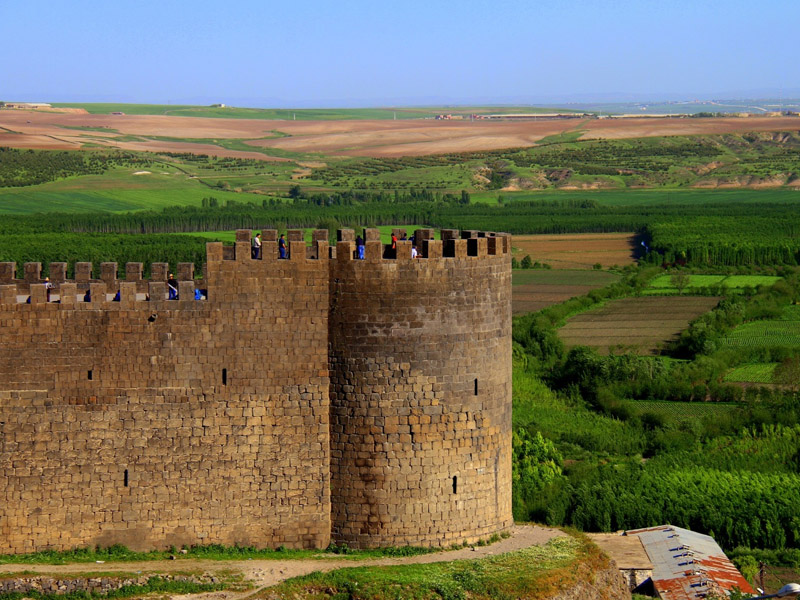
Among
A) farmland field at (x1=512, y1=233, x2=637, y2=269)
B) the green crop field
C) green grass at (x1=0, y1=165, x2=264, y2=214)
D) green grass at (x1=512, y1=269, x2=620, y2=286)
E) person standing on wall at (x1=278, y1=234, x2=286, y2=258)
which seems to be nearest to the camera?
person standing on wall at (x1=278, y1=234, x2=286, y2=258)

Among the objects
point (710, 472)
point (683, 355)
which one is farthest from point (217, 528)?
point (683, 355)

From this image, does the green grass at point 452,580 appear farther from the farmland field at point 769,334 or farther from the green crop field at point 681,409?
the farmland field at point 769,334

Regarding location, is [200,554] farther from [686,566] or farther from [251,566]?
[686,566]

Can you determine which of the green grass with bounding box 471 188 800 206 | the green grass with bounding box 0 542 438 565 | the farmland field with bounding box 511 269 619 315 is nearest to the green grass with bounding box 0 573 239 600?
the green grass with bounding box 0 542 438 565

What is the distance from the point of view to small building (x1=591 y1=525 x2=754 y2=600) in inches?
893

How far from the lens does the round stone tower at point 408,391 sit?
20.8m

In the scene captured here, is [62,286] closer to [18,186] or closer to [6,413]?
[6,413]

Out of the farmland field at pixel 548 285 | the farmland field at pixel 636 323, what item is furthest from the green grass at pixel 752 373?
the farmland field at pixel 548 285

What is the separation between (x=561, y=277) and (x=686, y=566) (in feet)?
233

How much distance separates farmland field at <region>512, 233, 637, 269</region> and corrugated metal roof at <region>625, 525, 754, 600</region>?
7587 centimetres

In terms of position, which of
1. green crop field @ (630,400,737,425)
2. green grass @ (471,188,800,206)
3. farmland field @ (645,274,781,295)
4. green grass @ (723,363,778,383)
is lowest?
green grass @ (471,188,800,206)

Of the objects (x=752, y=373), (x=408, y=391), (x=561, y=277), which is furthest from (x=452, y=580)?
(x=561, y=277)

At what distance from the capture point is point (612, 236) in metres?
127

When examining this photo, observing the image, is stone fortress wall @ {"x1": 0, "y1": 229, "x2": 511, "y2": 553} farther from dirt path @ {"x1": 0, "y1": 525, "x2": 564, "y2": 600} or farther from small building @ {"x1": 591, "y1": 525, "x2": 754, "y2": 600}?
small building @ {"x1": 591, "y1": 525, "x2": 754, "y2": 600}
